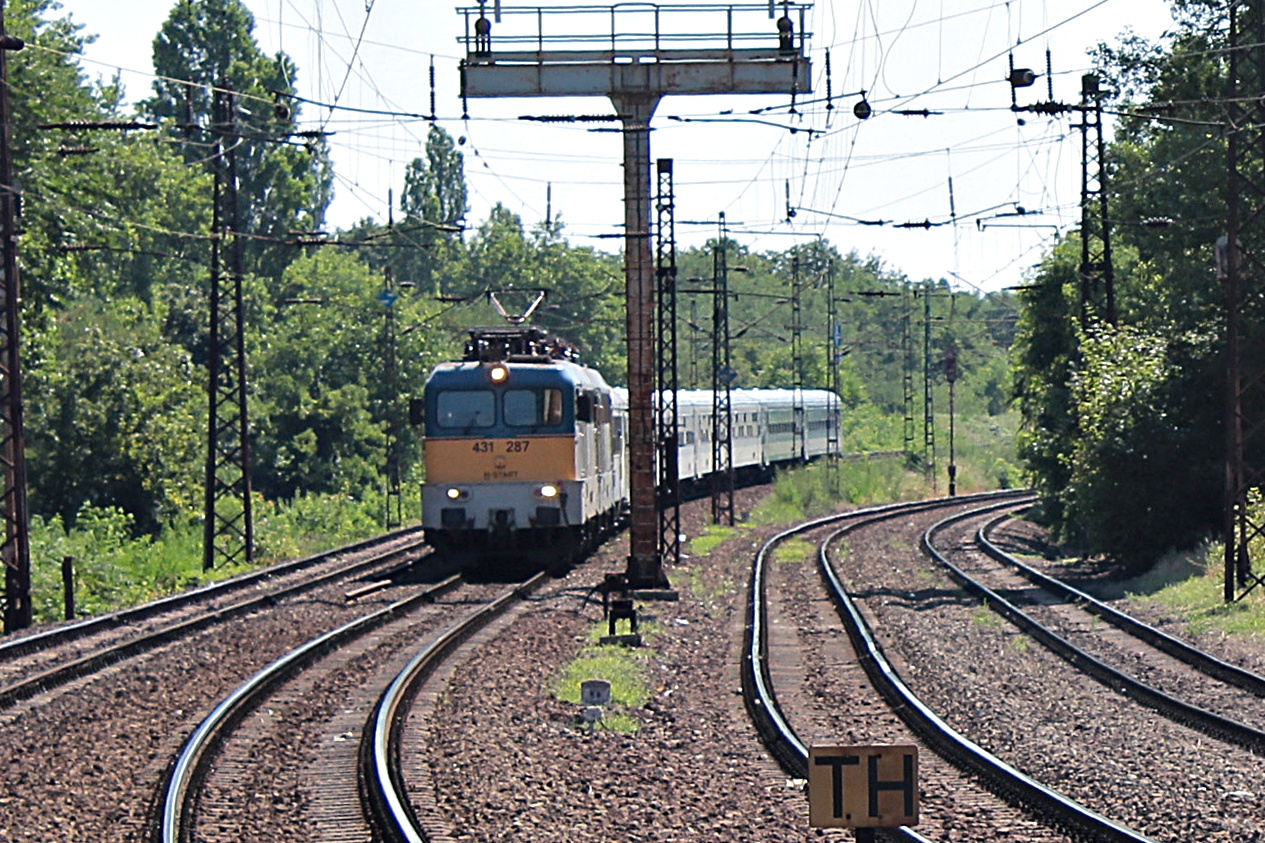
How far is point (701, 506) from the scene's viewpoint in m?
49.8

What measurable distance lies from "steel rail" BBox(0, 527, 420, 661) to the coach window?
160 inches

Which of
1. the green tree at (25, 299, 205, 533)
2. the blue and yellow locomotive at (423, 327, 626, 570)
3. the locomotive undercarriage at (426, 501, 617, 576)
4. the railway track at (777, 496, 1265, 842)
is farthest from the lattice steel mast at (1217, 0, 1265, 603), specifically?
the green tree at (25, 299, 205, 533)

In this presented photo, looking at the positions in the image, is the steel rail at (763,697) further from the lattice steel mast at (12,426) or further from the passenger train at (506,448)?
the lattice steel mast at (12,426)

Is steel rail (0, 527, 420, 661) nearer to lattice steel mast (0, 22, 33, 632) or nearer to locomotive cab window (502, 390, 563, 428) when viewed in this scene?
lattice steel mast (0, 22, 33, 632)

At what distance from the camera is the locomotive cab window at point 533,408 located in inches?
1070

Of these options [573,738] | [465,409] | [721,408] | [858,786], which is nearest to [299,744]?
[573,738]

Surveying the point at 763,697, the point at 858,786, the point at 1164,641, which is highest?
the point at 858,786

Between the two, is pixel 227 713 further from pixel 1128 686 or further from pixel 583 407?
pixel 583 407

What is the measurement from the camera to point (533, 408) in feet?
89.5

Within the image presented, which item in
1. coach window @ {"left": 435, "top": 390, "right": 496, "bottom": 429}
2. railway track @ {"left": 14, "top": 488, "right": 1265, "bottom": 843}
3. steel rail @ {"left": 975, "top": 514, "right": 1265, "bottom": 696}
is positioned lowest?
steel rail @ {"left": 975, "top": 514, "right": 1265, "bottom": 696}

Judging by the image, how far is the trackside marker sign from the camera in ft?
21.8

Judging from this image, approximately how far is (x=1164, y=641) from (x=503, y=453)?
435 inches

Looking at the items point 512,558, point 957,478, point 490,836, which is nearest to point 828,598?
point 512,558

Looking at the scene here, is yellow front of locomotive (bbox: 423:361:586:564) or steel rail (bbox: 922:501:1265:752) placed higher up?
yellow front of locomotive (bbox: 423:361:586:564)
